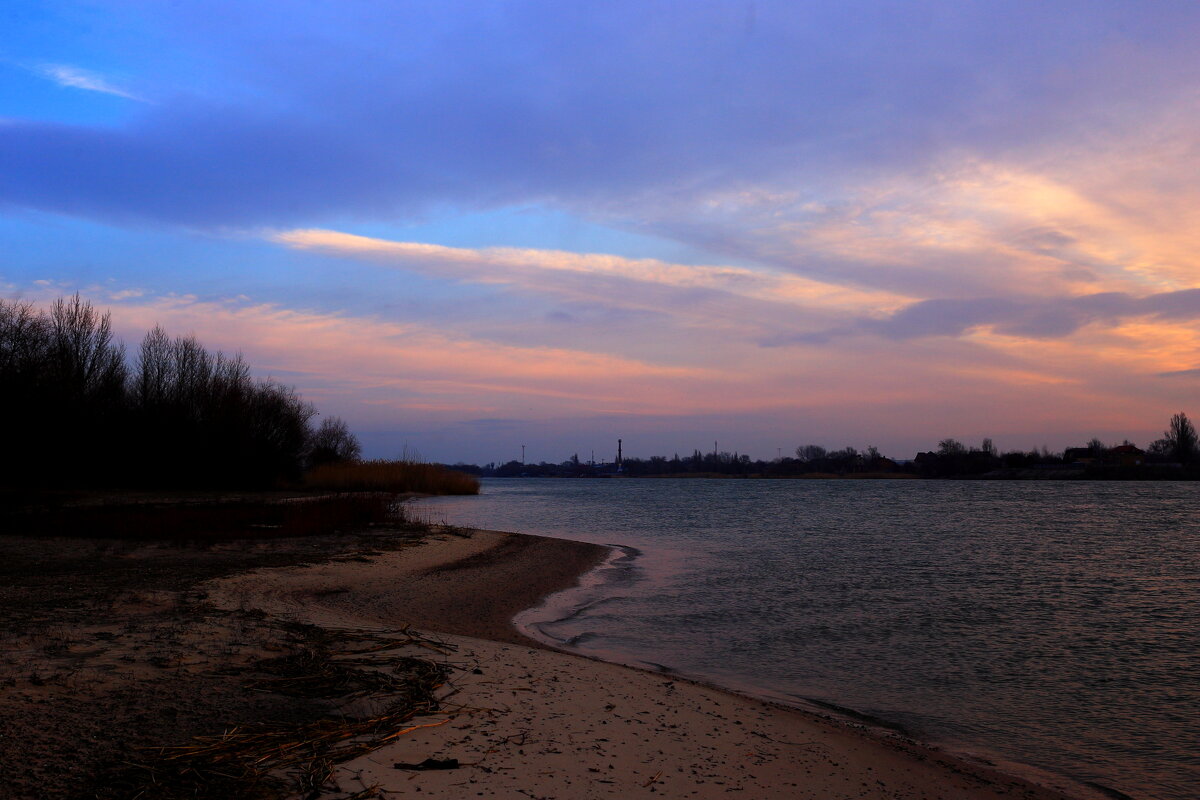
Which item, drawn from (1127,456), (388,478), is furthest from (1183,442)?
(388,478)

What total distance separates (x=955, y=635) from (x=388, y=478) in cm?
5573

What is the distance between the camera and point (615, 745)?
18.4 feet

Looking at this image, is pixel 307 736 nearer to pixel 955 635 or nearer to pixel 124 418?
pixel 955 635

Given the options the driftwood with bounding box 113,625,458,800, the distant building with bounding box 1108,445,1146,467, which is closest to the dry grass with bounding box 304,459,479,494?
the driftwood with bounding box 113,625,458,800

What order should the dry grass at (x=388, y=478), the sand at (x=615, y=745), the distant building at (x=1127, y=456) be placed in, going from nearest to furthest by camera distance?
1. the sand at (x=615, y=745)
2. the dry grass at (x=388, y=478)
3. the distant building at (x=1127, y=456)

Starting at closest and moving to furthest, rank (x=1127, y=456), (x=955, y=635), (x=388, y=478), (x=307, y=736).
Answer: (x=307, y=736) < (x=955, y=635) < (x=388, y=478) < (x=1127, y=456)

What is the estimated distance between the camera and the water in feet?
24.0

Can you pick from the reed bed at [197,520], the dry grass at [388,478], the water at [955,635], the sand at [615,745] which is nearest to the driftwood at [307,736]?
the sand at [615,745]

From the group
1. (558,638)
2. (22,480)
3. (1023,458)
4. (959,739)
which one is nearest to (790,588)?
(558,638)

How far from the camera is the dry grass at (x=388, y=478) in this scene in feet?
191

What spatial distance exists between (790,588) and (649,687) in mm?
9120

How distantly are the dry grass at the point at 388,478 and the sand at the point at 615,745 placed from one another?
164 ft

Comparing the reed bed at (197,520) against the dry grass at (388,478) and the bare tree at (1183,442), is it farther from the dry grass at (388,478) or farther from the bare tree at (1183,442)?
the bare tree at (1183,442)

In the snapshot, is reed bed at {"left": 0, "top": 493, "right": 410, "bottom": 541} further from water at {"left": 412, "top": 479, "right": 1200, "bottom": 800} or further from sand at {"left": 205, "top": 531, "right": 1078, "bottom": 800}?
sand at {"left": 205, "top": 531, "right": 1078, "bottom": 800}
